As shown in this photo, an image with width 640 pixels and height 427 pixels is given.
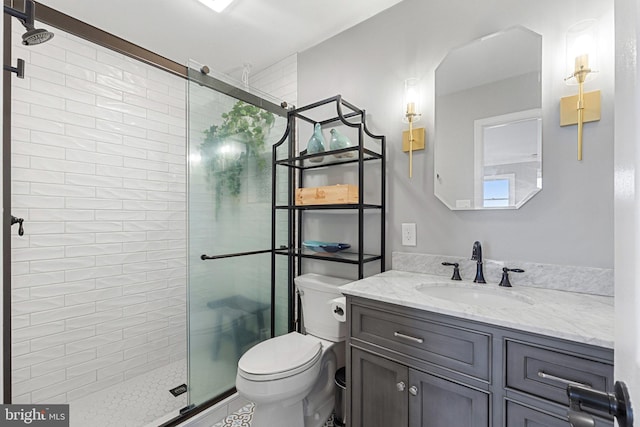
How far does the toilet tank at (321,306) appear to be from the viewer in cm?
172

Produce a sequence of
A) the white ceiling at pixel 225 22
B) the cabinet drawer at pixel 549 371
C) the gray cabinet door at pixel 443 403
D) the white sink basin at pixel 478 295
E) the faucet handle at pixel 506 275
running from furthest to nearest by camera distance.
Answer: the white ceiling at pixel 225 22
the faucet handle at pixel 506 275
the white sink basin at pixel 478 295
the gray cabinet door at pixel 443 403
the cabinet drawer at pixel 549 371

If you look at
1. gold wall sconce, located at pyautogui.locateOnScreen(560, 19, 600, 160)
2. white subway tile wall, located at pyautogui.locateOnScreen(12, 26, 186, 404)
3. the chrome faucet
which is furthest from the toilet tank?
gold wall sconce, located at pyautogui.locateOnScreen(560, 19, 600, 160)

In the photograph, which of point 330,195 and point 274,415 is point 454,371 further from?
point 330,195

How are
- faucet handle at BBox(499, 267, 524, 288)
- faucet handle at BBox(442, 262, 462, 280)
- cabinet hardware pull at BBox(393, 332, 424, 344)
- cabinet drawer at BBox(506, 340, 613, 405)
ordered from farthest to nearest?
faucet handle at BBox(442, 262, 462, 280) → faucet handle at BBox(499, 267, 524, 288) → cabinet hardware pull at BBox(393, 332, 424, 344) → cabinet drawer at BBox(506, 340, 613, 405)

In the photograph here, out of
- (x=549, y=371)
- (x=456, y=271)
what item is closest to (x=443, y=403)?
(x=549, y=371)

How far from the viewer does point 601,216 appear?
1.21 metres

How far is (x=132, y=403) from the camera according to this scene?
1.91 metres

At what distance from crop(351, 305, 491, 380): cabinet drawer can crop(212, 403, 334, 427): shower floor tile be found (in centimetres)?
86

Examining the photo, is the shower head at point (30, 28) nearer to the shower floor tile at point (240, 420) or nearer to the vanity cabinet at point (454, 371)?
the vanity cabinet at point (454, 371)

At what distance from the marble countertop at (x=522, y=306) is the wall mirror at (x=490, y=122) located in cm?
41

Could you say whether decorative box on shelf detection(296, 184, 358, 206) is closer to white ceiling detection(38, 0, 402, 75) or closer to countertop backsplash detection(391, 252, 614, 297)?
countertop backsplash detection(391, 252, 614, 297)

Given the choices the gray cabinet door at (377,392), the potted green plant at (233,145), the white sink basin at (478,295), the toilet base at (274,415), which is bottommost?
the toilet base at (274,415)

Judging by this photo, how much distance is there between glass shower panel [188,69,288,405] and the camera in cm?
170

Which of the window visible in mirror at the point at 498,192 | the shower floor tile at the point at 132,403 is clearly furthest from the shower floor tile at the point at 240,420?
the window visible in mirror at the point at 498,192
